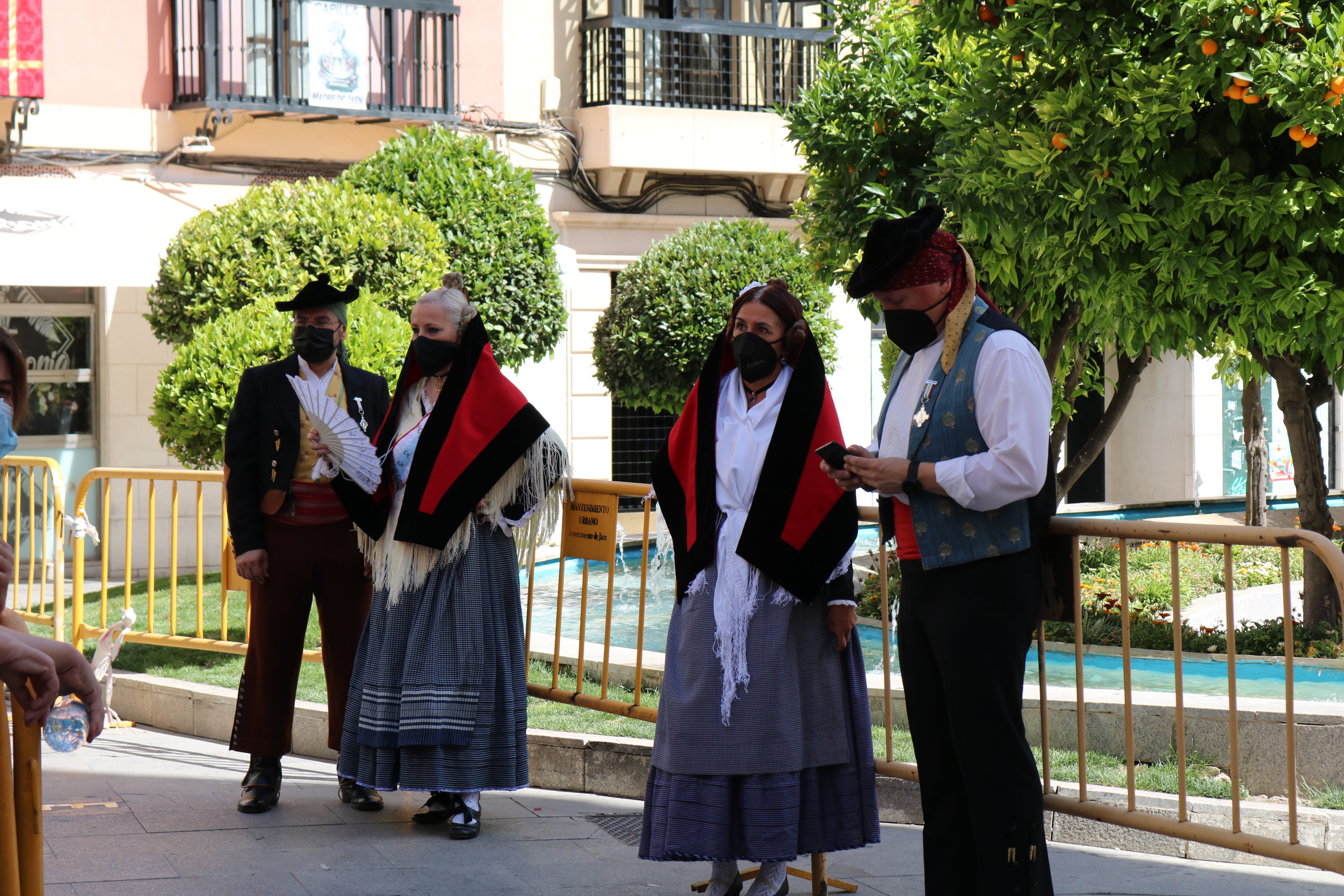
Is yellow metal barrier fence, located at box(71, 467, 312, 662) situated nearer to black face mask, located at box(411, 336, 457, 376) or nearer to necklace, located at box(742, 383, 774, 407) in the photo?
black face mask, located at box(411, 336, 457, 376)

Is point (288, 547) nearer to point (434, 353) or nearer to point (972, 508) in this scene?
point (434, 353)

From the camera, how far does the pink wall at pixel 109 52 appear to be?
13.5 m

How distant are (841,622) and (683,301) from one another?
32.2 feet

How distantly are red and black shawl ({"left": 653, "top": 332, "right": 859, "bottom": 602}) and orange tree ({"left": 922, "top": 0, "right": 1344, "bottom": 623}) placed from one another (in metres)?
2.85

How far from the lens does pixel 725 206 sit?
17344 millimetres

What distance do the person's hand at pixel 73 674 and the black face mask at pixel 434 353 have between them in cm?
240

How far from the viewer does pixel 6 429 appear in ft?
8.72

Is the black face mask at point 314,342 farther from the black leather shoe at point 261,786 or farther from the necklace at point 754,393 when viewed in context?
the necklace at point 754,393

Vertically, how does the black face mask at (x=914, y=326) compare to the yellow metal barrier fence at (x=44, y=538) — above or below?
above

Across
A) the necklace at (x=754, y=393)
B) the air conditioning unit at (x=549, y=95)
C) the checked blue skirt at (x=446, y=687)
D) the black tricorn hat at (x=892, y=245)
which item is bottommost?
the checked blue skirt at (x=446, y=687)

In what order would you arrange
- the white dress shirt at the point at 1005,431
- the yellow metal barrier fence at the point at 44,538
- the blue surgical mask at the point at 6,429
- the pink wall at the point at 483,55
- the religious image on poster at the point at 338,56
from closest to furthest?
the blue surgical mask at the point at 6,429
the white dress shirt at the point at 1005,431
the yellow metal barrier fence at the point at 44,538
the religious image on poster at the point at 338,56
the pink wall at the point at 483,55

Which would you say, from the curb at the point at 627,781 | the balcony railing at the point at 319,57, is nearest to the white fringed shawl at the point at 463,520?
the curb at the point at 627,781

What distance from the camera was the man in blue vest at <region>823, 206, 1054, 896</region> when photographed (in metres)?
3.32

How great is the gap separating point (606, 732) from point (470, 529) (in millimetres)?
1514
